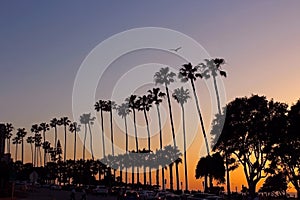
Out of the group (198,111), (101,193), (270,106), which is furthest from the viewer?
(101,193)

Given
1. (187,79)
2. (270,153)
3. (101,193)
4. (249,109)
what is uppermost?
(187,79)

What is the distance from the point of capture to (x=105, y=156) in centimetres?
14725

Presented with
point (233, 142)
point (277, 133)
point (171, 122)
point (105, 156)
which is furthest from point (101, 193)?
point (105, 156)

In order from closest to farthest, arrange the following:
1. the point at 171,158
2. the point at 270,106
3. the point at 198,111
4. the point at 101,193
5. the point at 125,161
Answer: the point at 270,106, the point at 198,111, the point at 101,193, the point at 171,158, the point at 125,161

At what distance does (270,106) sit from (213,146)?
9159mm

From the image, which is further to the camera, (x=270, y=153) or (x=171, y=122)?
(x=171, y=122)

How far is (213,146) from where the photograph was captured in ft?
205

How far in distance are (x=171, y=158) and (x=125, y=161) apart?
22.9 meters

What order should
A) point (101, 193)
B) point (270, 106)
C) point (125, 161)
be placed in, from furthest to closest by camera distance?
point (125, 161) → point (101, 193) → point (270, 106)

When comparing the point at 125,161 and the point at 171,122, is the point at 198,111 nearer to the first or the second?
the point at 171,122

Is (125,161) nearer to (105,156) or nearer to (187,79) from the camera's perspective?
(105,156)

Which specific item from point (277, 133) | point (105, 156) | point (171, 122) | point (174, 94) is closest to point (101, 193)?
point (171, 122)

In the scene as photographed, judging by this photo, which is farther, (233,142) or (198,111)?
(198,111)

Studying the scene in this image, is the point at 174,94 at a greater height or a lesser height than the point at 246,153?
greater
